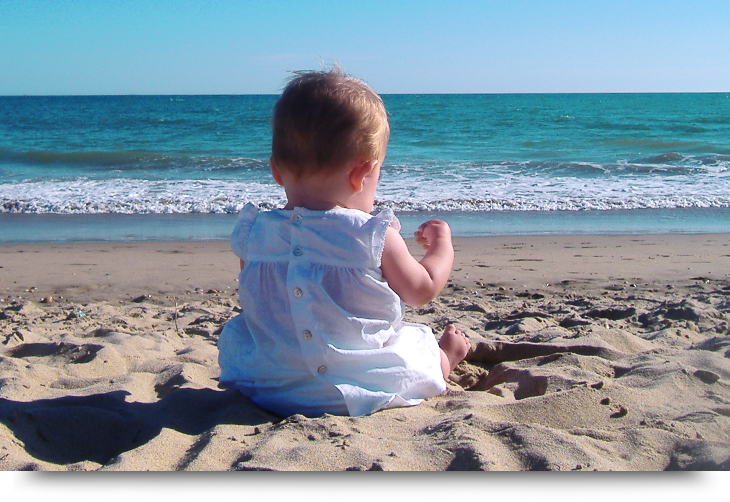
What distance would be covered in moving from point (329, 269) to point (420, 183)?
946cm

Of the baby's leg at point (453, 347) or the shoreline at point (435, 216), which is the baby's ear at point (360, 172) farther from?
the shoreline at point (435, 216)

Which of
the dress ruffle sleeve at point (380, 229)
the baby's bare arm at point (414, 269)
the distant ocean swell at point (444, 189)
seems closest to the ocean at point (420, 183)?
the distant ocean swell at point (444, 189)

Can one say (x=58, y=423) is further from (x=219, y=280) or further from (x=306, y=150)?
(x=219, y=280)

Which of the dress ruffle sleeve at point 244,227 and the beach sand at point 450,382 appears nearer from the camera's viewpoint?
the beach sand at point 450,382

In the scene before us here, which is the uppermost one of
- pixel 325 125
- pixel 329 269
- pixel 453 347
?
pixel 325 125

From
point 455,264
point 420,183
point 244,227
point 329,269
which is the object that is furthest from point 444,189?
point 329,269

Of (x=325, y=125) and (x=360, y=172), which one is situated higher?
(x=325, y=125)

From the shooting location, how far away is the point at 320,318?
2029 mm

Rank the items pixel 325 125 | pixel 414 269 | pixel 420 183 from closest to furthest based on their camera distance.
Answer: pixel 325 125 < pixel 414 269 < pixel 420 183

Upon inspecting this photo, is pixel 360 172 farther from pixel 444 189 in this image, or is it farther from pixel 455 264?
pixel 444 189

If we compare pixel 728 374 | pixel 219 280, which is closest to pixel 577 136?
pixel 219 280

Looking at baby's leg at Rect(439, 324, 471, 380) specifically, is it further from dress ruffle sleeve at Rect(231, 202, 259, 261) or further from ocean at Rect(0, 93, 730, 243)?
ocean at Rect(0, 93, 730, 243)

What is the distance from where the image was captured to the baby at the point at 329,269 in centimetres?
198

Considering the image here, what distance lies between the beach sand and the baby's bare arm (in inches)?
15.7
